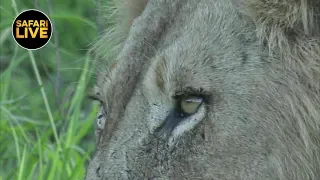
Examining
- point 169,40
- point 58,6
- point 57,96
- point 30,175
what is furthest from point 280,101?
point 58,6

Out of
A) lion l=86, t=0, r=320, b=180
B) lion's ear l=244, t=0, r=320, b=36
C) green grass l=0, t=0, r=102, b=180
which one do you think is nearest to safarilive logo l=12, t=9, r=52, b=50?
green grass l=0, t=0, r=102, b=180

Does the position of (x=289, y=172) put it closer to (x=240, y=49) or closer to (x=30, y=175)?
(x=240, y=49)

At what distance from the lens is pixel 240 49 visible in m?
2.93

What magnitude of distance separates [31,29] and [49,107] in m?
0.63

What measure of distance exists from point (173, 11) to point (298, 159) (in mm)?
561

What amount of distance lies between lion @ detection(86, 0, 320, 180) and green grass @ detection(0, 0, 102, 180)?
2.34ft

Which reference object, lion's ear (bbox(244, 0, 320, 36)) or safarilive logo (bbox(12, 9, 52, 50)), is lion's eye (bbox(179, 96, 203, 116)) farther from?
safarilive logo (bbox(12, 9, 52, 50))

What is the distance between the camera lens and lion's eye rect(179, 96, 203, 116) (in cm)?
293

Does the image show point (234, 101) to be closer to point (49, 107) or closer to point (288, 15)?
point (288, 15)

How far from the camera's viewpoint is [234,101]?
291cm

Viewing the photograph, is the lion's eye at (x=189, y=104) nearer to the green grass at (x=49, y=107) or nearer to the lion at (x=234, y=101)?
the lion at (x=234, y=101)

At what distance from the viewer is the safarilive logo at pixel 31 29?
14.0ft

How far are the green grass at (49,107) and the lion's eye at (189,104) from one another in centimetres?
73

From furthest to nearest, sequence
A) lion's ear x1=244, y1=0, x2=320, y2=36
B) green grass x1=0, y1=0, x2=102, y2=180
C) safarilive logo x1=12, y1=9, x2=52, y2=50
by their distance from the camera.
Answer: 1. safarilive logo x1=12, y1=9, x2=52, y2=50
2. green grass x1=0, y1=0, x2=102, y2=180
3. lion's ear x1=244, y1=0, x2=320, y2=36
